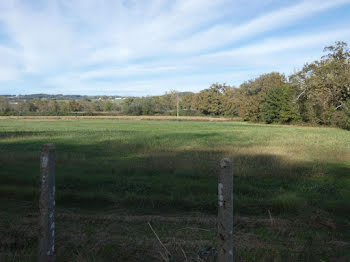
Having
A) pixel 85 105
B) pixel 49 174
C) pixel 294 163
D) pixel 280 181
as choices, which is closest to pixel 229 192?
pixel 49 174

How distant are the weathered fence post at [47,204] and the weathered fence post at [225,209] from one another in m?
1.74

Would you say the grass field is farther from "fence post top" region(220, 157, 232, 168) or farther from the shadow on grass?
"fence post top" region(220, 157, 232, 168)

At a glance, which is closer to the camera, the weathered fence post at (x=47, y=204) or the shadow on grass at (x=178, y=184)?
the weathered fence post at (x=47, y=204)

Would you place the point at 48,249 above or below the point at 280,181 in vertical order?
above

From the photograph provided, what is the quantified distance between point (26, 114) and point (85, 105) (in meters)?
36.5

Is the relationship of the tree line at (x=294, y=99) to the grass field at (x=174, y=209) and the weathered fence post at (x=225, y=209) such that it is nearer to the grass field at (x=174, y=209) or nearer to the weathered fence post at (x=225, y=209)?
the grass field at (x=174, y=209)

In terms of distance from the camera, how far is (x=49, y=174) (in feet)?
9.86

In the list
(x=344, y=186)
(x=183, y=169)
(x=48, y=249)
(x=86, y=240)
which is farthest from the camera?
(x=183, y=169)

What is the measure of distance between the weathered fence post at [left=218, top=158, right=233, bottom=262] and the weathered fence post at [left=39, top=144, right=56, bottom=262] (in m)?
1.74

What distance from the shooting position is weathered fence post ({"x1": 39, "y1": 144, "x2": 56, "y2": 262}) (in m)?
2.96

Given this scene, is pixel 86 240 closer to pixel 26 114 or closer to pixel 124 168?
pixel 124 168


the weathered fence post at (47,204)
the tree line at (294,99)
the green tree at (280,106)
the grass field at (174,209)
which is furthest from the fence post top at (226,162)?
the green tree at (280,106)

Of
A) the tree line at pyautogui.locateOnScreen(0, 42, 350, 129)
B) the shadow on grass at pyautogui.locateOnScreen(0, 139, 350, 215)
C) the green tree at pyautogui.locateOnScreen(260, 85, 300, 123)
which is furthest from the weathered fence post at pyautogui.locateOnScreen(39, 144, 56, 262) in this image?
the green tree at pyautogui.locateOnScreen(260, 85, 300, 123)

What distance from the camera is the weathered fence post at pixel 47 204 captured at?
296 cm
